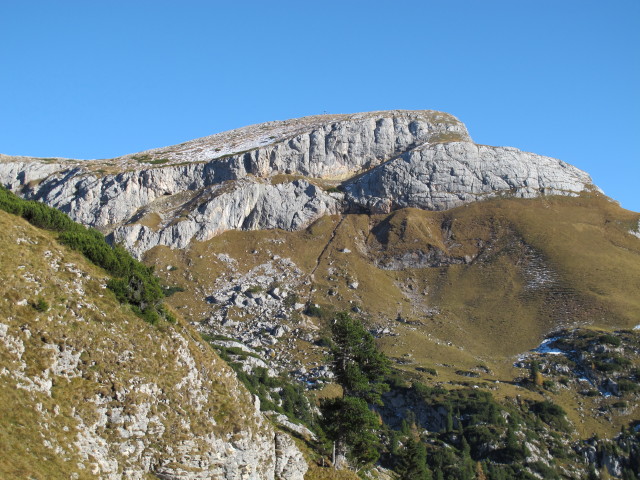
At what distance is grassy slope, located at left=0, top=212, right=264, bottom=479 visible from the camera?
80.9 ft

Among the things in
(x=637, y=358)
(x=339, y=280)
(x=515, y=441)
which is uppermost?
(x=339, y=280)

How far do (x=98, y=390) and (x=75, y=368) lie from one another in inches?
61.1

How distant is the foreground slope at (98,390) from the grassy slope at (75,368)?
5cm

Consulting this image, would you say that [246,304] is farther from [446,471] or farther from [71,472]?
[71,472]

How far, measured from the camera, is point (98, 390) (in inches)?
1098

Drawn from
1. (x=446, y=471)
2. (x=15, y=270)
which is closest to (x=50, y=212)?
(x=15, y=270)

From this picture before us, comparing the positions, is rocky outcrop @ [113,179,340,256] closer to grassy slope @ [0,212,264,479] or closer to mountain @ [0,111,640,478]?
mountain @ [0,111,640,478]

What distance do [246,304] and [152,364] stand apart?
419 ft

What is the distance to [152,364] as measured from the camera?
3116cm

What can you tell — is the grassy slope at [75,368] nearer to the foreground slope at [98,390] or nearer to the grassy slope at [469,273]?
the foreground slope at [98,390]

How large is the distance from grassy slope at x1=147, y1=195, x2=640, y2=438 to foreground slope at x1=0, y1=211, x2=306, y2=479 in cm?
10293

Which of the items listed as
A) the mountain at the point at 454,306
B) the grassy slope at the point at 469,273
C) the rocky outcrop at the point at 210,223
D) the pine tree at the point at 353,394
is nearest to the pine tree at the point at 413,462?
the pine tree at the point at 353,394

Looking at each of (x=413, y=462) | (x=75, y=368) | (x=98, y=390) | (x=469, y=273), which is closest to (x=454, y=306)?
(x=469, y=273)

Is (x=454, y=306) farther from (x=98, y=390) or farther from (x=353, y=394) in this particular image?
(x=98, y=390)
